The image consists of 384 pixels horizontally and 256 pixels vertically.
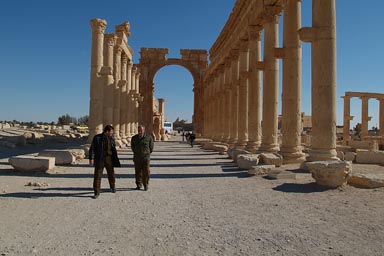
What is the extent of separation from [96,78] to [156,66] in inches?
1084

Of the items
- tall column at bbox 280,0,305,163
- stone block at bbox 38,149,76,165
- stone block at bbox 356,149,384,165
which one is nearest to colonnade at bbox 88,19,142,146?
stone block at bbox 38,149,76,165

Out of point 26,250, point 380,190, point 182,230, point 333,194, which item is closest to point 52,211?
point 26,250

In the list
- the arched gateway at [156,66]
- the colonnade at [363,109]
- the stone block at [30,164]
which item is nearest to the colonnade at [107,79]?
the stone block at [30,164]

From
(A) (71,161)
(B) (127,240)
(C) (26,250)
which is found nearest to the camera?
(C) (26,250)

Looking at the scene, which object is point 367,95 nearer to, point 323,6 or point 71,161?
point 323,6

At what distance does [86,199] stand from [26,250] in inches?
120

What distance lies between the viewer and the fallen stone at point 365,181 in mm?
8328

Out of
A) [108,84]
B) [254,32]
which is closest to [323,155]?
[254,32]

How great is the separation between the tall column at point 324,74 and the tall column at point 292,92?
2244 millimetres

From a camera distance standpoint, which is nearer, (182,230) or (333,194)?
(182,230)

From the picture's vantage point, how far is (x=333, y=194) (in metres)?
7.77

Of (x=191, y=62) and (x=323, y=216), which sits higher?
(x=191, y=62)

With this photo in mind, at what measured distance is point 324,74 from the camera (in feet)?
36.1

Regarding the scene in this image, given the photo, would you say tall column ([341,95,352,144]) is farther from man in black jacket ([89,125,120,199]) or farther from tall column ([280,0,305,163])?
man in black jacket ([89,125,120,199])
